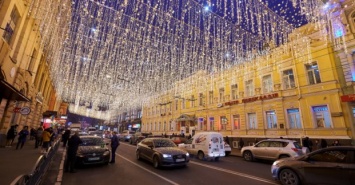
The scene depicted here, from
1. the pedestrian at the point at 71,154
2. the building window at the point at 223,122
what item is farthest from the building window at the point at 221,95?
the pedestrian at the point at 71,154

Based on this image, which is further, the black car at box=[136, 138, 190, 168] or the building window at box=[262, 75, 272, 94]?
the building window at box=[262, 75, 272, 94]

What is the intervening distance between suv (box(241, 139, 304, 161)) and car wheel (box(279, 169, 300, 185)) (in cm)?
496

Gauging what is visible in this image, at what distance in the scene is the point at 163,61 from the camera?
18.2 m

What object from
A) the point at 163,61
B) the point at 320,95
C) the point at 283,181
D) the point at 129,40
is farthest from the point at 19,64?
the point at 320,95

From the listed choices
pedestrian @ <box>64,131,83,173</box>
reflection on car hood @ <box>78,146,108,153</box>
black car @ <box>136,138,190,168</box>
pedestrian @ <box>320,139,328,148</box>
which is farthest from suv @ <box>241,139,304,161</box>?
pedestrian @ <box>64,131,83,173</box>

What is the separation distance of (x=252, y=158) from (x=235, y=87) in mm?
11651

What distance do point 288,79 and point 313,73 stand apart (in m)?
2.15

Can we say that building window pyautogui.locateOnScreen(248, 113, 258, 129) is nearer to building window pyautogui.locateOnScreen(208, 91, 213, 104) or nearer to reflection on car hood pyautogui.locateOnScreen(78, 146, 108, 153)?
building window pyautogui.locateOnScreen(208, 91, 213, 104)

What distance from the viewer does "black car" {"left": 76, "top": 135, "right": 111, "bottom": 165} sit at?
8.55 meters

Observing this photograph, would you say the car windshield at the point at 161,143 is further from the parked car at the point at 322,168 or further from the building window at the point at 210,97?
the building window at the point at 210,97

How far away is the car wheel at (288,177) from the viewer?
6075 millimetres

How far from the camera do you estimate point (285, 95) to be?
17297mm

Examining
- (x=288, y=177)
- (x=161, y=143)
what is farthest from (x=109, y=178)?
(x=288, y=177)

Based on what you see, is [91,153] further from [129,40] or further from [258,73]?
[258,73]
